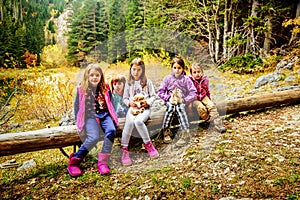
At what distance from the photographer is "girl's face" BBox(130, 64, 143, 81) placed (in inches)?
118

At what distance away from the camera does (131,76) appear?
3.06m

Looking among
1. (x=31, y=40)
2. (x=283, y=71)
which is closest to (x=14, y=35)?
(x=31, y=40)

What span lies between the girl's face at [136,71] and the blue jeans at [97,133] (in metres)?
0.57

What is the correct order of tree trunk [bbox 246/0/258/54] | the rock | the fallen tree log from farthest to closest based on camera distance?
tree trunk [bbox 246/0/258/54] → the rock → the fallen tree log

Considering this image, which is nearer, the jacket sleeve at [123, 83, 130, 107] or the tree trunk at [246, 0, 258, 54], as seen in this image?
the jacket sleeve at [123, 83, 130, 107]

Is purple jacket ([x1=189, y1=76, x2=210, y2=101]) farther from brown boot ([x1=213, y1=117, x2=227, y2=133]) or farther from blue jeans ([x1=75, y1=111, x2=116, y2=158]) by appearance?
blue jeans ([x1=75, y1=111, x2=116, y2=158])

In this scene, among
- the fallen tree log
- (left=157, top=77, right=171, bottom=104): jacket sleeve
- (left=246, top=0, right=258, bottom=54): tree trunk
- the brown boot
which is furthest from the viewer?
(left=246, top=0, right=258, bottom=54): tree trunk

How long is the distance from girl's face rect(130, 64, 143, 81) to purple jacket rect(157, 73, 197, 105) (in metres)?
0.43

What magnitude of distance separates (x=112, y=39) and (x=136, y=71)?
4.67 metres

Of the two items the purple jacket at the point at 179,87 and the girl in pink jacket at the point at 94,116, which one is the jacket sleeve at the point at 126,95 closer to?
the girl in pink jacket at the point at 94,116

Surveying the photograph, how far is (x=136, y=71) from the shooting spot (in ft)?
9.86

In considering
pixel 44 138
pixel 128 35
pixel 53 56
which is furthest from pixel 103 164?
pixel 128 35

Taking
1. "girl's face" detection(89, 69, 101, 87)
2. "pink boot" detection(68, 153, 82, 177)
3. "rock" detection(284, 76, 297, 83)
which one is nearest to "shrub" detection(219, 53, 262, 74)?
"rock" detection(284, 76, 297, 83)

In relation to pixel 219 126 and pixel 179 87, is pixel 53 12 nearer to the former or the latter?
pixel 179 87
